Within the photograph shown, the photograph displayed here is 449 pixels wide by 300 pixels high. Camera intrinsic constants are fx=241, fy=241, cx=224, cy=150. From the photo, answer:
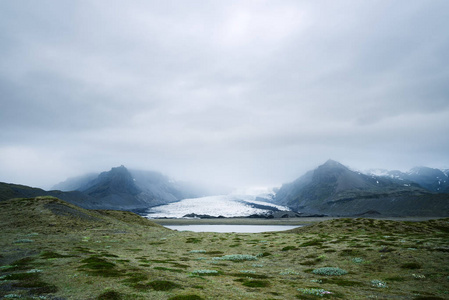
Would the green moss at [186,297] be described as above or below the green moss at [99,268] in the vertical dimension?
above

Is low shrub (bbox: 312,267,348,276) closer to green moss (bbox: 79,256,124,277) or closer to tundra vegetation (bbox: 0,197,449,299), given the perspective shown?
tundra vegetation (bbox: 0,197,449,299)

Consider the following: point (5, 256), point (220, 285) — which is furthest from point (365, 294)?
point (5, 256)

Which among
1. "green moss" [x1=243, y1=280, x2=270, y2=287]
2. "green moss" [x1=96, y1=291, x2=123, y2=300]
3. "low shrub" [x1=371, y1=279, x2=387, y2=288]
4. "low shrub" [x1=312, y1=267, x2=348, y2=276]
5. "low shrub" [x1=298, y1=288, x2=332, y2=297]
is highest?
"green moss" [x1=96, y1=291, x2=123, y2=300]

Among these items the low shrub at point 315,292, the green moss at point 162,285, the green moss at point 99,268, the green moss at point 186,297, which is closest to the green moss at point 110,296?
the green moss at point 162,285

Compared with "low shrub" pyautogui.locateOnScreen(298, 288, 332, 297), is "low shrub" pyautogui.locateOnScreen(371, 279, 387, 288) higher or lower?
lower

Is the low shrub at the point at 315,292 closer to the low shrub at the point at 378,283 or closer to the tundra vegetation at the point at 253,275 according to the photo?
the tundra vegetation at the point at 253,275

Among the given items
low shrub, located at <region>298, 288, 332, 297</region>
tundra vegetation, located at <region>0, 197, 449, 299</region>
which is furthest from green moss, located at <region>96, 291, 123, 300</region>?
low shrub, located at <region>298, 288, 332, 297</region>

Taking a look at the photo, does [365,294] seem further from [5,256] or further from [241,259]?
[5,256]

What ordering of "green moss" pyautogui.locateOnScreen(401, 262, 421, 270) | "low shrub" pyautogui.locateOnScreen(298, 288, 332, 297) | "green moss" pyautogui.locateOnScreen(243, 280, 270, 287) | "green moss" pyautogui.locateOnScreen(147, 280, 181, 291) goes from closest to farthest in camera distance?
"low shrub" pyautogui.locateOnScreen(298, 288, 332, 297)
"green moss" pyautogui.locateOnScreen(147, 280, 181, 291)
"green moss" pyautogui.locateOnScreen(243, 280, 270, 287)
"green moss" pyautogui.locateOnScreen(401, 262, 421, 270)

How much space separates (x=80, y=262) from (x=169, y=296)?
1434 cm

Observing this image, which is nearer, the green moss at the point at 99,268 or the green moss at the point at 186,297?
the green moss at the point at 186,297

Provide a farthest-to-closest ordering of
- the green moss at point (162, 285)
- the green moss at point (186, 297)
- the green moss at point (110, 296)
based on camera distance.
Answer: the green moss at point (162, 285) < the green moss at point (110, 296) < the green moss at point (186, 297)

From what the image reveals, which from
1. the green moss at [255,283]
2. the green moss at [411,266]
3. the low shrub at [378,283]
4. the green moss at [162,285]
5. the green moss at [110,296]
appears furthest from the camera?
the green moss at [411,266]

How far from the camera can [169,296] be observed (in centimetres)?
1381
